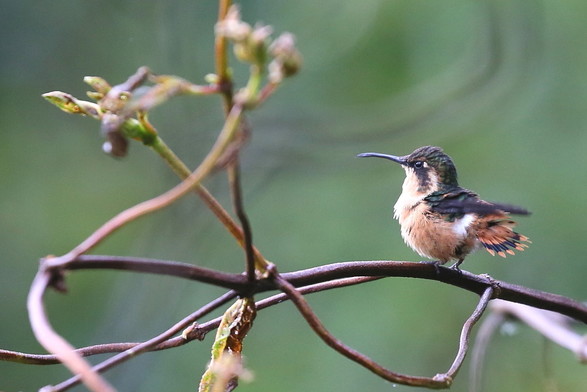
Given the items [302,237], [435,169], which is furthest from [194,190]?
[302,237]

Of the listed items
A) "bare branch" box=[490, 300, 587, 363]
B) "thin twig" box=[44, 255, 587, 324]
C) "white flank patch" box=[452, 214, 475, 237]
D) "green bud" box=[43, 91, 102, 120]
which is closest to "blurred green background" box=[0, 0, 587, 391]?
"white flank patch" box=[452, 214, 475, 237]

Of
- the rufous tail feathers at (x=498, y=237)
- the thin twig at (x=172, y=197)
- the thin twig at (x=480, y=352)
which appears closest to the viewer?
the thin twig at (x=172, y=197)

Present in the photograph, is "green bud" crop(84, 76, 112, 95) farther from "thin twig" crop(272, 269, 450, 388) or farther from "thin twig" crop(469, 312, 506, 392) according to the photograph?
"thin twig" crop(469, 312, 506, 392)

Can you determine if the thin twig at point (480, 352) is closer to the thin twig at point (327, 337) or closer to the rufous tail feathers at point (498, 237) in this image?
the rufous tail feathers at point (498, 237)

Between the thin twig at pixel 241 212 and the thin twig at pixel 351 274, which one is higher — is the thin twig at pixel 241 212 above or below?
above

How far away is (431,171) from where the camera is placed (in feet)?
8.70

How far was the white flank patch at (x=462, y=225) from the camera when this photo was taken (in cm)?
233

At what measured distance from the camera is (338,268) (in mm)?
1101

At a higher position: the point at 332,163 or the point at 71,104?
the point at 71,104

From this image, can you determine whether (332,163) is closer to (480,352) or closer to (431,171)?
(431,171)

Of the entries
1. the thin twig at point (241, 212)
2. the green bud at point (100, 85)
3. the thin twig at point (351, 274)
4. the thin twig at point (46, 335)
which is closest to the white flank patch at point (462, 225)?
the thin twig at point (351, 274)

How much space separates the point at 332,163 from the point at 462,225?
2885 mm

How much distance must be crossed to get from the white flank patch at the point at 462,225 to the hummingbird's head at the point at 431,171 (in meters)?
0.27

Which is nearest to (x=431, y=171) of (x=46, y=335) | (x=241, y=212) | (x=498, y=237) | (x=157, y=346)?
(x=498, y=237)
